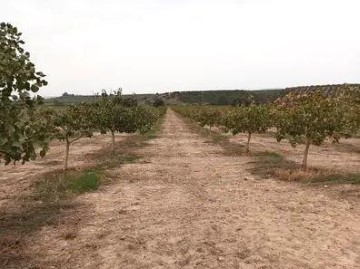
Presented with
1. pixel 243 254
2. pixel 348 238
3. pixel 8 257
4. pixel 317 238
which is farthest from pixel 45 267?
pixel 348 238

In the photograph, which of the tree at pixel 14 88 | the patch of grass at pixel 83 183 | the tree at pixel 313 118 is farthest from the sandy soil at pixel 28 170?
the tree at pixel 313 118

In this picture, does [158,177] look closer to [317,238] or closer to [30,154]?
[317,238]

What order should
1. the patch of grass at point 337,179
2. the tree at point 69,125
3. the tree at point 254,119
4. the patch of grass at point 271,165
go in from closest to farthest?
the patch of grass at point 337,179
the tree at point 69,125
the patch of grass at point 271,165
the tree at point 254,119

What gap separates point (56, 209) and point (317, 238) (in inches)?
345

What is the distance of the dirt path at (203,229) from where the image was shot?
11.3 metres

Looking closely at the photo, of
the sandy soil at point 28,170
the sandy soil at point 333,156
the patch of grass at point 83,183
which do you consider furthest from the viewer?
the sandy soil at point 333,156

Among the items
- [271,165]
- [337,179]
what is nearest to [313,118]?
[337,179]

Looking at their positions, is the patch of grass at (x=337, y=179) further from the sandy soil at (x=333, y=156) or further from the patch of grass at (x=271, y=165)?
the sandy soil at (x=333, y=156)

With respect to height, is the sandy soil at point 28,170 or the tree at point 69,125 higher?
the tree at point 69,125

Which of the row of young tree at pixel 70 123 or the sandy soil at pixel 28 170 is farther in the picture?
the sandy soil at pixel 28 170

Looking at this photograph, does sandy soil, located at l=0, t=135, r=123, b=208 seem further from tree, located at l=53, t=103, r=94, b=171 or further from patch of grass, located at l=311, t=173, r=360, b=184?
patch of grass, located at l=311, t=173, r=360, b=184

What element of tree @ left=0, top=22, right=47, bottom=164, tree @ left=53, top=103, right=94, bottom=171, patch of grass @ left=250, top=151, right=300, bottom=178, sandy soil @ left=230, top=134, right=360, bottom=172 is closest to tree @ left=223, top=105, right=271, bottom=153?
patch of grass @ left=250, top=151, right=300, bottom=178

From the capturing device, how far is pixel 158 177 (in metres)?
22.9

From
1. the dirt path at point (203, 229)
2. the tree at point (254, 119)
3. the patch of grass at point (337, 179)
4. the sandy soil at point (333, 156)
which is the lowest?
the sandy soil at point (333, 156)
